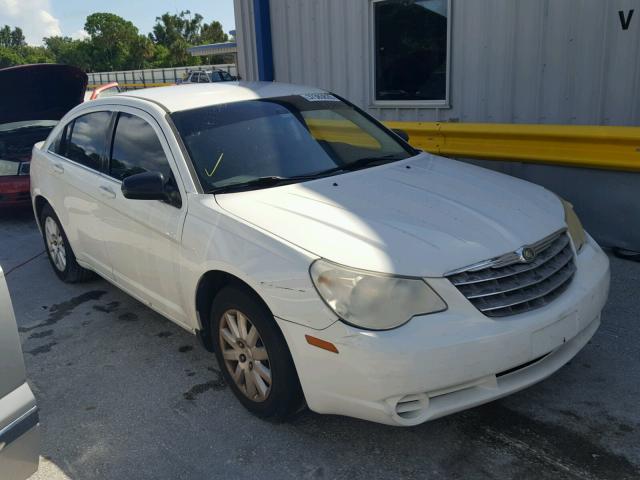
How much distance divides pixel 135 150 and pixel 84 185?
2.21 ft

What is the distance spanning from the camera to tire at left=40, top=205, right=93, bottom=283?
16.9ft

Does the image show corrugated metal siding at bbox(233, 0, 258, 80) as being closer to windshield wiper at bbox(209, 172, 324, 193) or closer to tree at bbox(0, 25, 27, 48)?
windshield wiper at bbox(209, 172, 324, 193)

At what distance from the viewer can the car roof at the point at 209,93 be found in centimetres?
398

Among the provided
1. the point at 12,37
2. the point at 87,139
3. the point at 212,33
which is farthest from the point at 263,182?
the point at 12,37

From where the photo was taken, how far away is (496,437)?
2.90 metres

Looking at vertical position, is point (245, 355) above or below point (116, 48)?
below

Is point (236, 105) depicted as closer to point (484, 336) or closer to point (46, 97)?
point (484, 336)

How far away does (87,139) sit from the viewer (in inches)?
183

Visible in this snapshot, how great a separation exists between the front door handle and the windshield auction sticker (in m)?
1.45

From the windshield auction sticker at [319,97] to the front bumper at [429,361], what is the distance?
2.12m

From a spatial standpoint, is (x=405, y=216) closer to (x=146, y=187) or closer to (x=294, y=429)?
(x=294, y=429)


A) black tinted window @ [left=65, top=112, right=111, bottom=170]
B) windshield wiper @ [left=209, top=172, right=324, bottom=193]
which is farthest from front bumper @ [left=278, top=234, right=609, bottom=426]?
black tinted window @ [left=65, top=112, right=111, bottom=170]

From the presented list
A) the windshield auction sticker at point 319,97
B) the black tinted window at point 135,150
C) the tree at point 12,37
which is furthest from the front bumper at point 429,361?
the tree at point 12,37

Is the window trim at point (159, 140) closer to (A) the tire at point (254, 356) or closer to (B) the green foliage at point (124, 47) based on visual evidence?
(A) the tire at point (254, 356)
